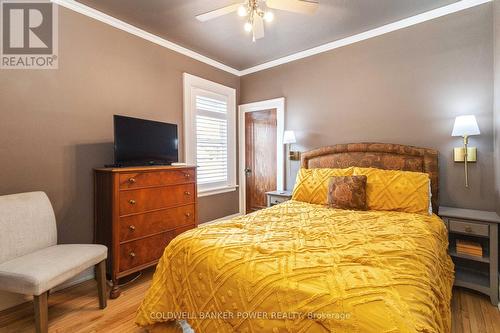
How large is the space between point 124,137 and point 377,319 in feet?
8.31

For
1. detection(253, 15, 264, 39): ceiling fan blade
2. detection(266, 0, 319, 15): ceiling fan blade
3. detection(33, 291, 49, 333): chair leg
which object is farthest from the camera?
detection(253, 15, 264, 39): ceiling fan blade

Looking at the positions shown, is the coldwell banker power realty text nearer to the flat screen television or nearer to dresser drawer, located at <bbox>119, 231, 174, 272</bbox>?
the flat screen television

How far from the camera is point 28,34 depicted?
224 cm

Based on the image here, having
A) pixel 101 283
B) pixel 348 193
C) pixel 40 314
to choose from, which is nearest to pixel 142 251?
pixel 101 283

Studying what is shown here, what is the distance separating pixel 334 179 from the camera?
2607 mm

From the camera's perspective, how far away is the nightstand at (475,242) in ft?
6.70

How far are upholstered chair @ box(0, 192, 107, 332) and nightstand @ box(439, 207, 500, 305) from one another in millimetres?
3153

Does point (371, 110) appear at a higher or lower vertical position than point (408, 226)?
higher

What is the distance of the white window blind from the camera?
3.72 m

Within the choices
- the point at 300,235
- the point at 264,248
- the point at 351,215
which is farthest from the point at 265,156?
the point at 264,248

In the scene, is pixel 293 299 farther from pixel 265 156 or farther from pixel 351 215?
pixel 265 156

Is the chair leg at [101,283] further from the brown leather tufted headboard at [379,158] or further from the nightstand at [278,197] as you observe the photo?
the brown leather tufted headboard at [379,158]

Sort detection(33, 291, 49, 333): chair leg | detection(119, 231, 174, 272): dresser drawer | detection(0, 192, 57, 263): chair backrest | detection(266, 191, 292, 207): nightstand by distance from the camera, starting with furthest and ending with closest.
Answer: detection(266, 191, 292, 207): nightstand
detection(119, 231, 174, 272): dresser drawer
detection(0, 192, 57, 263): chair backrest
detection(33, 291, 49, 333): chair leg

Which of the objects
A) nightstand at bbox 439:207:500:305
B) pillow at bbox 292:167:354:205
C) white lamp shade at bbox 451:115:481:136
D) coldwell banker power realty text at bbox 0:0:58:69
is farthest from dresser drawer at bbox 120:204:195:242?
white lamp shade at bbox 451:115:481:136
